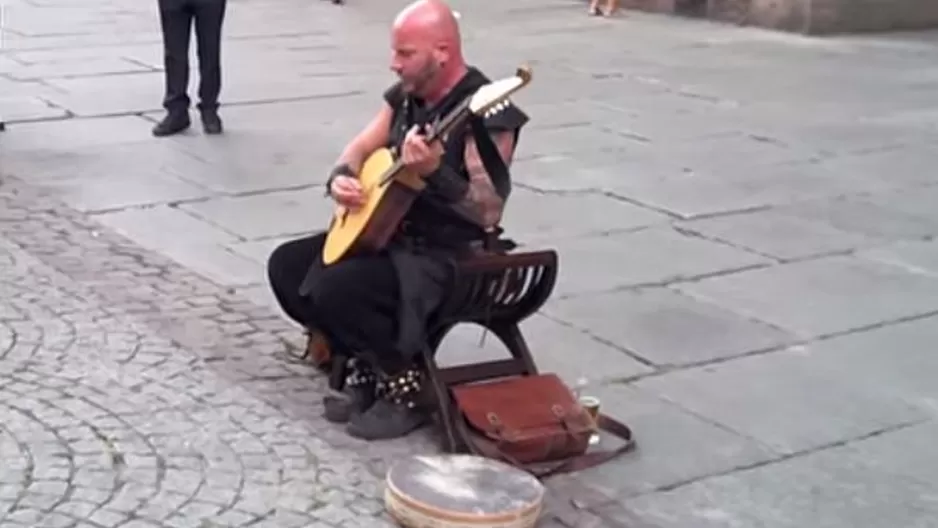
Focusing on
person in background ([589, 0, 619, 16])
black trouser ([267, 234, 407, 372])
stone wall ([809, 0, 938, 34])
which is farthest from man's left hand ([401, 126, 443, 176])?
person in background ([589, 0, 619, 16])

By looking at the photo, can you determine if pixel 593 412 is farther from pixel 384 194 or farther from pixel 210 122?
pixel 210 122

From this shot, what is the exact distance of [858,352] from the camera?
19.7 feet

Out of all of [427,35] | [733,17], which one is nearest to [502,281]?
[427,35]

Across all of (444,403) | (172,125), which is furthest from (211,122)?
(444,403)

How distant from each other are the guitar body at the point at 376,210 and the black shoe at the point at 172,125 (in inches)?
182

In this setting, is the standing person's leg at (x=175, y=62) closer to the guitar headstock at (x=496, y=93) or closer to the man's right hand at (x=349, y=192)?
the man's right hand at (x=349, y=192)

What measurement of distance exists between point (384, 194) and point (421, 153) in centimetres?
A: 31

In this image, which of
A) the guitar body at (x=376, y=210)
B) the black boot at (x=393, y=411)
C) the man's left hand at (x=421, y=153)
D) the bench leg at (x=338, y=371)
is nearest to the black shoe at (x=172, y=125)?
the bench leg at (x=338, y=371)

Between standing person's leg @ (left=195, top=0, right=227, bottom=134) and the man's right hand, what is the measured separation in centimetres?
468

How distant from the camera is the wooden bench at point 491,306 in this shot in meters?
4.85

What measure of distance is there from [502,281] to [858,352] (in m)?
1.71

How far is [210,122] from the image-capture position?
9.52 metres

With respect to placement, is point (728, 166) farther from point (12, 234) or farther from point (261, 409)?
point (261, 409)

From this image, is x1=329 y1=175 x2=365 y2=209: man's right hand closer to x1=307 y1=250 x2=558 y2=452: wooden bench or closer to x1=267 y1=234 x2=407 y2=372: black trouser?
x1=267 y1=234 x2=407 y2=372: black trouser
